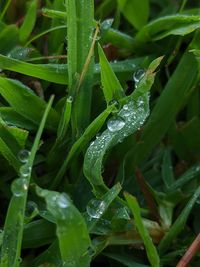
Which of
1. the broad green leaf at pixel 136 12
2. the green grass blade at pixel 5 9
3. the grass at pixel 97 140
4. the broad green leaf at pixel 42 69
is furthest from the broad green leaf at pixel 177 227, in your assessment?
the green grass blade at pixel 5 9

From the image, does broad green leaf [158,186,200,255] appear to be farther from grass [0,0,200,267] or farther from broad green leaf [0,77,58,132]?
broad green leaf [0,77,58,132]

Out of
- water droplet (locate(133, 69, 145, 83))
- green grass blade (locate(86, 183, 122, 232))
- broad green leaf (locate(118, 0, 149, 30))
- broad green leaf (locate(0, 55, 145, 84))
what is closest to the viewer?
green grass blade (locate(86, 183, 122, 232))

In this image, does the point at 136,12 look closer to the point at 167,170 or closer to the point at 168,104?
the point at 168,104

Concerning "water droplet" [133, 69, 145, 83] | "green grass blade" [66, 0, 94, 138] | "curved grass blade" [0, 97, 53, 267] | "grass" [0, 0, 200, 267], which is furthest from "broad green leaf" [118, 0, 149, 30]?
"curved grass blade" [0, 97, 53, 267]

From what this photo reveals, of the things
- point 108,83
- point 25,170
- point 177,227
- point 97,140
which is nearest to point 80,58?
point 108,83

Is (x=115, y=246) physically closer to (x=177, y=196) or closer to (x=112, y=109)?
(x=177, y=196)

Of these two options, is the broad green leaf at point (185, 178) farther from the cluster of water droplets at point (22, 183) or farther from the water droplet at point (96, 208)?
the cluster of water droplets at point (22, 183)
